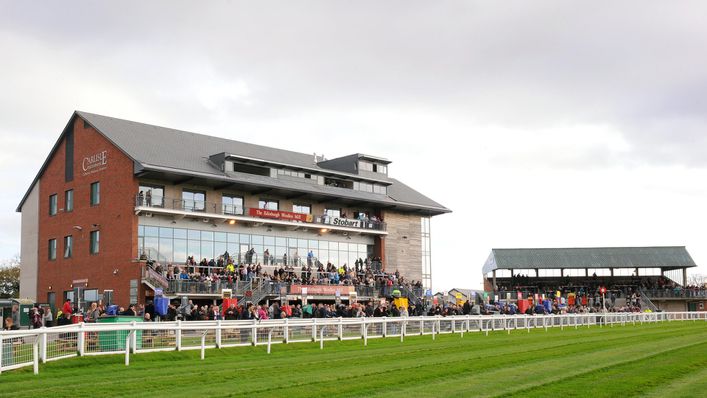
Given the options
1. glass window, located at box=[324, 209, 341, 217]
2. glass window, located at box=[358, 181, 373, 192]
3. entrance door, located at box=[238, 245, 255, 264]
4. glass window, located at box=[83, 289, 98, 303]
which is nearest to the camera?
glass window, located at box=[83, 289, 98, 303]

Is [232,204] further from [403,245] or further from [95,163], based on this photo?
[403,245]

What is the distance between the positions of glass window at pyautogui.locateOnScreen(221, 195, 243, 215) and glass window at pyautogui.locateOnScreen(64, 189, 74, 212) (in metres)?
9.17

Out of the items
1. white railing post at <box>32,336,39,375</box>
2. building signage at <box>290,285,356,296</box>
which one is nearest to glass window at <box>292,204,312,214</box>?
building signage at <box>290,285,356,296</box>

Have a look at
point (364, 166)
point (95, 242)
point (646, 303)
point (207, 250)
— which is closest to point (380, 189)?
point (364, 166)

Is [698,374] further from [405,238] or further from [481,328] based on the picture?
[405,238]

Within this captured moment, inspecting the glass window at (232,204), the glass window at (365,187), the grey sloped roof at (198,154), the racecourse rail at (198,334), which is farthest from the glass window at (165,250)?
the racecourse rail at (198,334)

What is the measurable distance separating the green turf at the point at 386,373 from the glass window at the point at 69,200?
102 feet

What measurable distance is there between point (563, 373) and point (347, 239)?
1644 inches

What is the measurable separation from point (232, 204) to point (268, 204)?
9.96ft

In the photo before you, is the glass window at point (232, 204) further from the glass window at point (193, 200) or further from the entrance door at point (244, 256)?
the entrance door at point (244, 256)

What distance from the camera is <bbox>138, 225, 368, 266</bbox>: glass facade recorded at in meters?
45.9

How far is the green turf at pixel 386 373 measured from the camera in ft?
42.4

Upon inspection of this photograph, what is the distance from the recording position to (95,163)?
48312 mm

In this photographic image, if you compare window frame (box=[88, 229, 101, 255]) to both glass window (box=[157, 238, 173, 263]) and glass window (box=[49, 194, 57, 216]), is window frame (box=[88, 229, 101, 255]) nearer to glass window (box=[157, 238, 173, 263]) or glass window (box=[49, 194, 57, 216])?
glass window (box=[157, 238, 173, 263])
